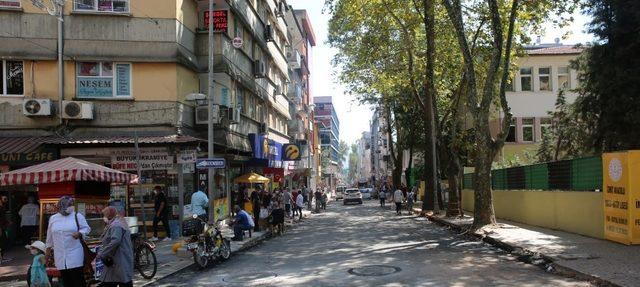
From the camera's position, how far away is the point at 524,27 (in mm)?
25391

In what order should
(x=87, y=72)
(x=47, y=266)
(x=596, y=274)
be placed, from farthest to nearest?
(x=87, y=72), (x=596, y=274), (x=47, y=266)

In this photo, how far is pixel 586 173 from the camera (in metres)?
16.8

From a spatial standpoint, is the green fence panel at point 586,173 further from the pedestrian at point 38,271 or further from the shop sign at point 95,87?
the shop sign at point 95,87

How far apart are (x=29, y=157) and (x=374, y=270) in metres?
12.0

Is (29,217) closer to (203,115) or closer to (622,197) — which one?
(203,115)

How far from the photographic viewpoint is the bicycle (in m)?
12.4

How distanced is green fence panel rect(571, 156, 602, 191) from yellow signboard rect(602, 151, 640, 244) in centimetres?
80

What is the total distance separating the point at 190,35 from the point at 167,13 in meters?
2.03

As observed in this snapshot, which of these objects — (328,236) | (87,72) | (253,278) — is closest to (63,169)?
(253,278)

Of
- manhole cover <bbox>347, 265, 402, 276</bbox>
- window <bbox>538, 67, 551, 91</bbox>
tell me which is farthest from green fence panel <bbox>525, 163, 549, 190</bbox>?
window <bbox>538, 67, 551, 91</bbox>

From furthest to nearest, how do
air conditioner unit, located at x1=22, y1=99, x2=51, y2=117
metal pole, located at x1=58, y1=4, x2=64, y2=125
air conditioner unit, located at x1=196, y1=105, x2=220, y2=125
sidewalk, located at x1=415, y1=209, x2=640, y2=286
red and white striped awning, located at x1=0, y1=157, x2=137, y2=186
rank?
air conditioner unit, located at x1=196, y1=105, x2=220, y2=125 → metal pole, located at x1=58, y1=4, x2=64, y2=125 → air conditioner unit, located at x1=22, y1=99, x2=51, y2=117 → red and white striped awning, located at x1=0, y1=157, x2=137, y2=186 → sidewalk, located at x1=415, y1=209, x2=640, y2=286

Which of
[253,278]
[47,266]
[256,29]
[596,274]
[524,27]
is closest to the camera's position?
[47,266]

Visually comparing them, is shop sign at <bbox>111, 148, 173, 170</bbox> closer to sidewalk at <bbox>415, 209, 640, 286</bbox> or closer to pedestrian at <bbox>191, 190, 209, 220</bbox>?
pedestrian at <bbox>191, 190, 209, 220</bbox>

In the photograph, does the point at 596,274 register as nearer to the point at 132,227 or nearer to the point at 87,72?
the point at 132,227
